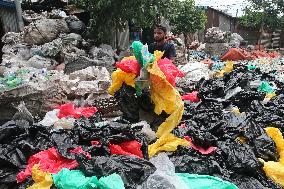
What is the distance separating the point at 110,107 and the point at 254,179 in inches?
98.4

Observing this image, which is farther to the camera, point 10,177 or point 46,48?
point 46,48

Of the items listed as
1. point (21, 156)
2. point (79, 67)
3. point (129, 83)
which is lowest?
point (79, 67)

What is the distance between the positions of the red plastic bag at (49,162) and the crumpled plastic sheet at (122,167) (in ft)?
0.58

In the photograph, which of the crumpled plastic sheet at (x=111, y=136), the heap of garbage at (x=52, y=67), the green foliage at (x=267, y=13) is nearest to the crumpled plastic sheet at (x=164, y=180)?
the crumpled plastic sheet at (x=111, y=136)

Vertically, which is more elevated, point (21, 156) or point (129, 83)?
point (129, 83)

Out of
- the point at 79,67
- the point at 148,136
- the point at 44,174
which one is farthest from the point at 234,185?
the point at 79,67

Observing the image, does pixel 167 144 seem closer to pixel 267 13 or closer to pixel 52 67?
pixel 52 67

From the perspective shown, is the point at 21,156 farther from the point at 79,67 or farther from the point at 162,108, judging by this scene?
the point at 79,67

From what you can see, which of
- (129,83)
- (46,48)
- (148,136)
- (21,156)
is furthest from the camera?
(46,48)

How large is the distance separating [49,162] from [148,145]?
831 mm

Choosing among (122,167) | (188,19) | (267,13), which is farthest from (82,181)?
(267,13)

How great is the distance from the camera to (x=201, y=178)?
104 inches

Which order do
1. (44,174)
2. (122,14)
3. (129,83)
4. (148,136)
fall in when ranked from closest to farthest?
(44,174) < (148,136) < (129,83) < (122,14)

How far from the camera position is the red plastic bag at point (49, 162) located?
2.71 metres
